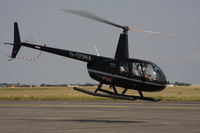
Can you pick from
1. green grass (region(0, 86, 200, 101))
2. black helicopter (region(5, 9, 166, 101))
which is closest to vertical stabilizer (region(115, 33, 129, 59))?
black helicopter (region(5, 9, 166, 101))

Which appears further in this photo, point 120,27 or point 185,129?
point 120,27

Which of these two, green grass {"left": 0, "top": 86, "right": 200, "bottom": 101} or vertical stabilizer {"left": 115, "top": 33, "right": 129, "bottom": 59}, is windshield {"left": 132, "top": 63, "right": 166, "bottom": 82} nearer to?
vertical stabilizer {"left": 115, "top": 33, "right": 129, "bottom": 59}

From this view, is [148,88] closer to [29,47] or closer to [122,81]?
[122,81]

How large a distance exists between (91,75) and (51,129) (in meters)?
4.86

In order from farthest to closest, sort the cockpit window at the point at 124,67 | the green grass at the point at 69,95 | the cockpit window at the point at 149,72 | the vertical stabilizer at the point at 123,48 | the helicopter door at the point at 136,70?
the green grass at the point at 69,95
the vertical stabilizer at the point at 123,48
the cockpit window at the point at 124,67
the helicopter door at the point at 136,70
the cockpit window at the point at 149,72

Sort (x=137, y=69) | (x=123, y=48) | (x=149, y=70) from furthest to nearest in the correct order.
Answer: (x=123, y=48), (x=137, y=69), (x=149, y=70)

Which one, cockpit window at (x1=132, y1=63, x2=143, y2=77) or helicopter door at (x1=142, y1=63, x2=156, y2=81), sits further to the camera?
cockpit window at (x1=132, y1=63, x2=143, y2=77)

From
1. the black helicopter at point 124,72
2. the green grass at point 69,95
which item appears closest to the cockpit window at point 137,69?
the black helicopter at point 124,72

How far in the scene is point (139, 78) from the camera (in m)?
23.4

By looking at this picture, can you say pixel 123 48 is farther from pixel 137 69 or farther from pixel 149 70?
pixel 149 70

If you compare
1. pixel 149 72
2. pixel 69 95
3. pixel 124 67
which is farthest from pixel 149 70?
pixel 69 95

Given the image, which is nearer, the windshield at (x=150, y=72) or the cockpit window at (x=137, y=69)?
the windshield at (x=150, y=72)

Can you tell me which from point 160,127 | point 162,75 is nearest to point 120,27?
point 162,75

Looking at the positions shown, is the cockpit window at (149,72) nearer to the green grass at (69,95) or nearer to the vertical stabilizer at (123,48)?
the vertical stabilizer at (123,48)
